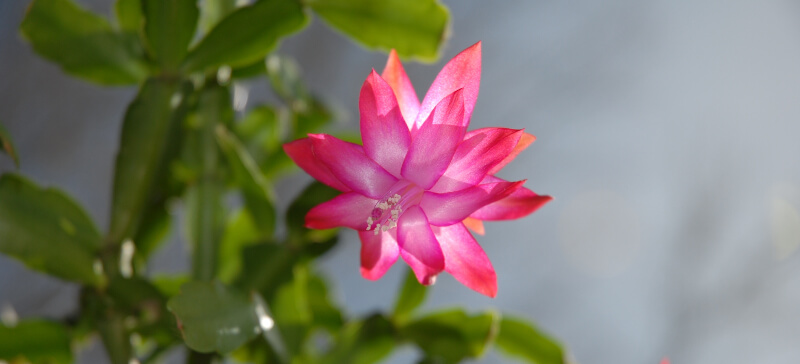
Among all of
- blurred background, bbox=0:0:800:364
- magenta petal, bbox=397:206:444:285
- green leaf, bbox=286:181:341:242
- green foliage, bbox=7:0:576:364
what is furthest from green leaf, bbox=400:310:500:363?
blurred background, bbox=0:0:800:364

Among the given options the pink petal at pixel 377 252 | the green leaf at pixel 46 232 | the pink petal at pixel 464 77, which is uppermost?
the pink petal at pixel 464 77

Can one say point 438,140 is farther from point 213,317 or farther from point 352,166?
point 213,317

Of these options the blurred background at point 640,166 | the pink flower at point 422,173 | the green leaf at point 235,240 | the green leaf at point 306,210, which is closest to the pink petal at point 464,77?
the pink flower at point 422,173

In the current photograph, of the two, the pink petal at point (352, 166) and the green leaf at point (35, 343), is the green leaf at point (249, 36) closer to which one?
the pink petal at point (352, 166)

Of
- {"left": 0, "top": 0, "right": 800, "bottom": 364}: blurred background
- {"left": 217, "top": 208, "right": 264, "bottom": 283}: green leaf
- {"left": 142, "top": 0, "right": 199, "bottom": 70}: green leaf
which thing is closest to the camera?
{"left": 142, "top": 0, "right": 199, "bottom": 70}: green leaf

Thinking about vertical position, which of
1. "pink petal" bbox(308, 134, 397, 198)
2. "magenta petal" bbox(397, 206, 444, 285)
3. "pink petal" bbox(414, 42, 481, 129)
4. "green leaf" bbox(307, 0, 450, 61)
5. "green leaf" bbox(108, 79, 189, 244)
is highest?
"green leaf" bbox(307, 0, 450, 61)

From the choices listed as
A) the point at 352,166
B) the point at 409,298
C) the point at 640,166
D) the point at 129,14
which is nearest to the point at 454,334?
the point at 409,298

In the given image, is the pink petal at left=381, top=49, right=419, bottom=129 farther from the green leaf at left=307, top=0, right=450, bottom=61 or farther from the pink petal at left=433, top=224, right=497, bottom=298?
the green leaf at left=307, top=0, right=450, bottom=61
